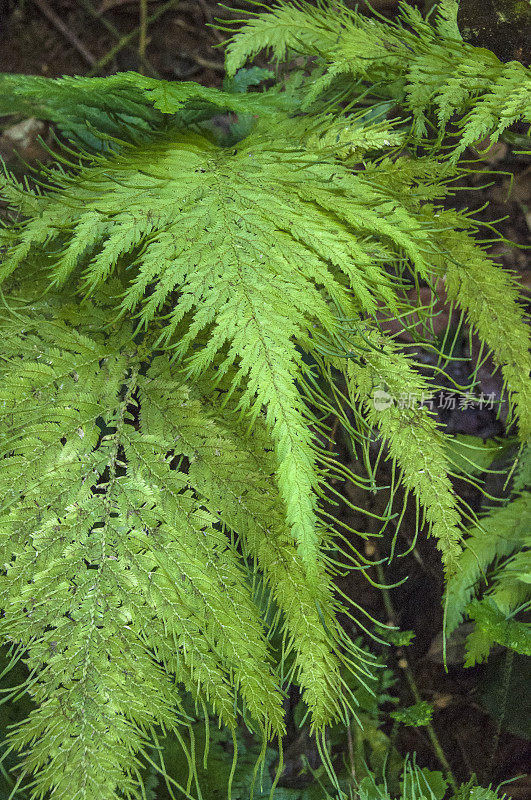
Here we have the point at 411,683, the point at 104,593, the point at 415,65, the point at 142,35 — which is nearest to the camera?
the point at 104,593

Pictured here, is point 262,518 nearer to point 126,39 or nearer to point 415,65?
point 415,65

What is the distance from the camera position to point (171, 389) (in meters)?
0.75

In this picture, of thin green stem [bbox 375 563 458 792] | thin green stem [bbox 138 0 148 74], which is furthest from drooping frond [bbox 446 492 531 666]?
thin green stem [bbox 138 0 148 74]

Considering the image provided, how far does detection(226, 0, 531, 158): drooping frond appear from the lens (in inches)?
30.9

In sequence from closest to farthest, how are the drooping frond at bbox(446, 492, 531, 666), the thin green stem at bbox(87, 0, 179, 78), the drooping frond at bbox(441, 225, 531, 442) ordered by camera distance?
1. the drooping frond at bbox(441, 225, 531, 442)
2. the drooping frond at bbox(446, 492, 531, 666)
3. the thin green stem at bbox(87, 0, 179, 78)

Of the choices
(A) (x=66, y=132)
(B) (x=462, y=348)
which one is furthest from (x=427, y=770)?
(A) (x=66, y=132)

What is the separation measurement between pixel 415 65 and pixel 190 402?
58 cm

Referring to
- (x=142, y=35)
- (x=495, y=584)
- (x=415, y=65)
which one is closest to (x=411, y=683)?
(x=495, y=584)

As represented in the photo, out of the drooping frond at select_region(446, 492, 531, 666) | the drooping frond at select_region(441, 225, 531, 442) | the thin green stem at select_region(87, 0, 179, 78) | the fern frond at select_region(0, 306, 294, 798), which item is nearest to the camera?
the fern frond at select_region(0, 306, 294, 798)

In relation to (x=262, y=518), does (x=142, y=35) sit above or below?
above

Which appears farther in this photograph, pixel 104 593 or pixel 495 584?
pixel 495 584

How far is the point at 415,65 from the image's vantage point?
840 mm

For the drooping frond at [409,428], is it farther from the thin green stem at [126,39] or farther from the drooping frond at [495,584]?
the thin green stem at [126,39]

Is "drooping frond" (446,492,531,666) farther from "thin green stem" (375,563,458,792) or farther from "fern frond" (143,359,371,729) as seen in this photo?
"fern frond" (143,359,371,729)
